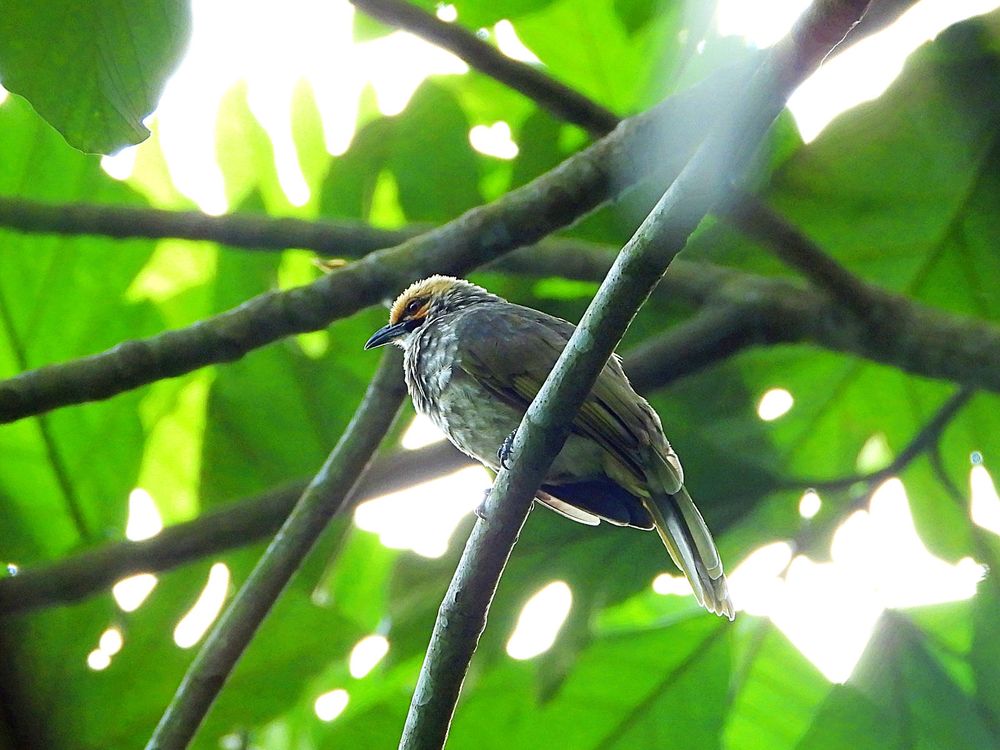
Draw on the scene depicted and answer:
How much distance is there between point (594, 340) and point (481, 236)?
2.80ft

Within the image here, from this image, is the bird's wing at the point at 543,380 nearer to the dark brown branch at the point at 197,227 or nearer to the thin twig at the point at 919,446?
the dark brown branch at the point at 197,227

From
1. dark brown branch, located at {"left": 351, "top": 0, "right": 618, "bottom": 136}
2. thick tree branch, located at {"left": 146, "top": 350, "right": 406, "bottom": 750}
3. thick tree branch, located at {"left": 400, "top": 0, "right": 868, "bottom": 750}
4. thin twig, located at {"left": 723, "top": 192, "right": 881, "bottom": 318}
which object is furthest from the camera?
thin twig, located at {"left": 723, "top": 192, "right": 881, "bottom": 318}

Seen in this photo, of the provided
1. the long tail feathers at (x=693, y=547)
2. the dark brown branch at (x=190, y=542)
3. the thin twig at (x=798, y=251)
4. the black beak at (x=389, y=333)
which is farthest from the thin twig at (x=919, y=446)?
the black beak at (x=389, y=333)

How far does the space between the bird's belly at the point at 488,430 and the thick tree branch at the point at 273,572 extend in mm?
152

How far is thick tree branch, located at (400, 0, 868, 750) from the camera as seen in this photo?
173 cm

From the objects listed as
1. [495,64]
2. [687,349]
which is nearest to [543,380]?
[687,349]

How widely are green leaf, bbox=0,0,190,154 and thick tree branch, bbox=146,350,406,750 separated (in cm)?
116

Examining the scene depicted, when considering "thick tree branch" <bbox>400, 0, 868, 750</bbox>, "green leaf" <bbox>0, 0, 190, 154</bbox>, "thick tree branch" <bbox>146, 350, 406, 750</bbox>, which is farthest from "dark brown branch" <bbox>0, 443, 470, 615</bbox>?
"green leaf" <bbox>0, 0, 190, 154</bbox>

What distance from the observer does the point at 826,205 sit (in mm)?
4027

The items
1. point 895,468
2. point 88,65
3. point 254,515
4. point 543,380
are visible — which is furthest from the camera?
point 895,468

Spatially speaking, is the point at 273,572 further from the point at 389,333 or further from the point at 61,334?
the point at 61,334

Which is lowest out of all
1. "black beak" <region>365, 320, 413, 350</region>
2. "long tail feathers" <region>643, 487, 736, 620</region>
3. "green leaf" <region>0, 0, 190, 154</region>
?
"long tail feathers" <region>643, 487, 736, 620</region>

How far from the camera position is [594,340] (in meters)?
1.99

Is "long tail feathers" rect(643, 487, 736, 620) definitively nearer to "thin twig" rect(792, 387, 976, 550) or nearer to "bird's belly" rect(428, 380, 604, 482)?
"bird's belly" rect(428, 380, 604, 482)
